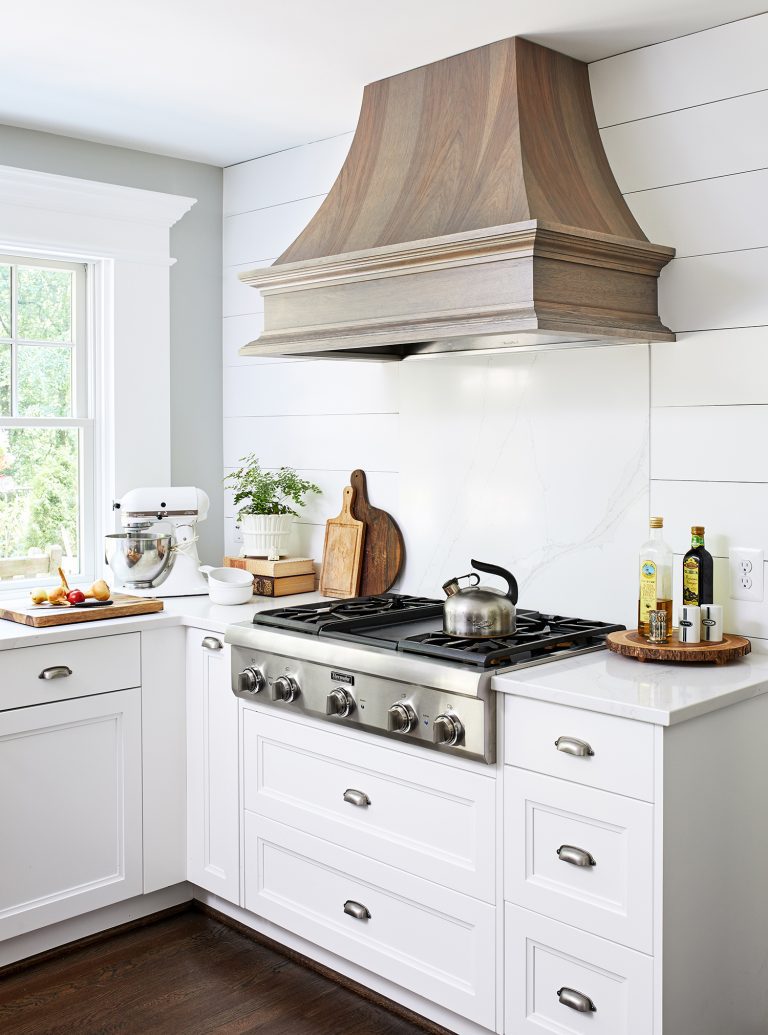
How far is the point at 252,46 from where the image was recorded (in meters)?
2.59

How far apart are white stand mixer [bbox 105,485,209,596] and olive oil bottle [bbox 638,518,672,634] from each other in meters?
1.53

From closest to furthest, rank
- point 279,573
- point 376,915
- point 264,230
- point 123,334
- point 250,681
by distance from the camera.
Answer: point 376,915 → point 250,681 → point 279,573 → point 123,334 → point 264,230

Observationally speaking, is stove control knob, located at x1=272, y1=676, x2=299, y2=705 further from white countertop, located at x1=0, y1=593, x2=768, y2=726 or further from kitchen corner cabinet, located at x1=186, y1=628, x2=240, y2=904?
white countertop, located at x1=0, y1=593, x2=768, y2=726

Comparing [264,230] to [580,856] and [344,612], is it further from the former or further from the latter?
[580,856]

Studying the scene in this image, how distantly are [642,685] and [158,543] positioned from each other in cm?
174

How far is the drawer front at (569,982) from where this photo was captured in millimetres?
1989

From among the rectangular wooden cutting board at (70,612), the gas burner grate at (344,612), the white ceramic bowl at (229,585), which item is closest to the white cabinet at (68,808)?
the rectangular wooden cutting board at (70,612)

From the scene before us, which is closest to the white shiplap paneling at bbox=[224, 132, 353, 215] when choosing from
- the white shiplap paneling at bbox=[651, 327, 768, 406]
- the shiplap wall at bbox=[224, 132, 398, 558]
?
the shiplap wall at bbox=[224, 132, 398, 558]

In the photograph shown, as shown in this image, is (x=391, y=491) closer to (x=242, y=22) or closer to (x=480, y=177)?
(x=480, y=177)

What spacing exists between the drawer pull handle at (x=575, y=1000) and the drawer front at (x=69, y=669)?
147 centimetres

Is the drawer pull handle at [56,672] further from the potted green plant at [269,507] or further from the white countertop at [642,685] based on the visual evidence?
the white countertop at [642,685]

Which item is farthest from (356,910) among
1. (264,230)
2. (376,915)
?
(264,230)

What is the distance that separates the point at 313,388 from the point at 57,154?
113 centimetres

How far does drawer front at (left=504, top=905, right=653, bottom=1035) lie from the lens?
1989 mm
